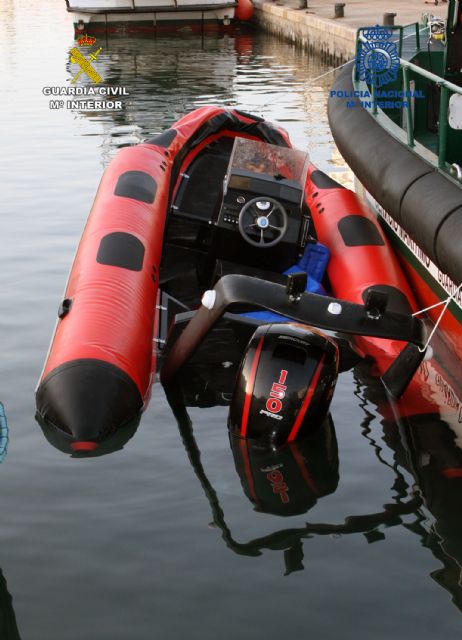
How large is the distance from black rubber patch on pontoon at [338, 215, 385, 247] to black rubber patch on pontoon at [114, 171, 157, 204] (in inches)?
61.4

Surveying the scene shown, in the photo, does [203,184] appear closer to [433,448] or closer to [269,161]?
[269,161]

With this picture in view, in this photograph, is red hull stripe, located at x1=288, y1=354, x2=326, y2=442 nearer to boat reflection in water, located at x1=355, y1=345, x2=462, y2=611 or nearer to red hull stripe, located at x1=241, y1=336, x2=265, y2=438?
red hull stripe, located at x1=241, y1=336, x2=265, y2=438

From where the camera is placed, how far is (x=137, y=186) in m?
7.57

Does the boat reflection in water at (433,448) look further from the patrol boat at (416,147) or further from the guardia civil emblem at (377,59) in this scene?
the guardia civil emblem at (377,59)

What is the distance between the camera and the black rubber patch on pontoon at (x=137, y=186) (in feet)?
24.4

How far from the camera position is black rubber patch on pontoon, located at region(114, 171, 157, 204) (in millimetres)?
7422

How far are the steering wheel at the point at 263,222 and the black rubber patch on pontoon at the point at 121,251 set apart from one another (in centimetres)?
77

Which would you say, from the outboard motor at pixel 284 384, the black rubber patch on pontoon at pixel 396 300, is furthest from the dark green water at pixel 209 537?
the black rubber patch on pontoon at pixel 396 300

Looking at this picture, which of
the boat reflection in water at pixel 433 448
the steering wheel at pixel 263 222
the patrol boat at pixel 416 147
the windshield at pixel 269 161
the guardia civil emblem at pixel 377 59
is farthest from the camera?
the guardia civil emblem at pixel 377 59

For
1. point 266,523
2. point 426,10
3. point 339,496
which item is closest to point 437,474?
point 339,496

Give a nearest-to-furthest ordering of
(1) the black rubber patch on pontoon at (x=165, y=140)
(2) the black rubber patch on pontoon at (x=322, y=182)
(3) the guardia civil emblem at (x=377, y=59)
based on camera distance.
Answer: (2) the black rubber patch on pontoon at (x=322, y=182), (1) the black rubber patch on pontoon at (x=165, y=140), (3) the guardia civil emblem at (x=377, y=59)

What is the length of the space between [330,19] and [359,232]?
17.0 meters

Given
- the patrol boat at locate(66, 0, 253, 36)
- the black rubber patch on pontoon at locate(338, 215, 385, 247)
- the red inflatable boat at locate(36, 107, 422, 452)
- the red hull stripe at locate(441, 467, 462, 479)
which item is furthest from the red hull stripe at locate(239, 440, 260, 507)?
the patrol boat at locate(66, 0, 253, 36)

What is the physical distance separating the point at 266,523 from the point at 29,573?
1.17m
